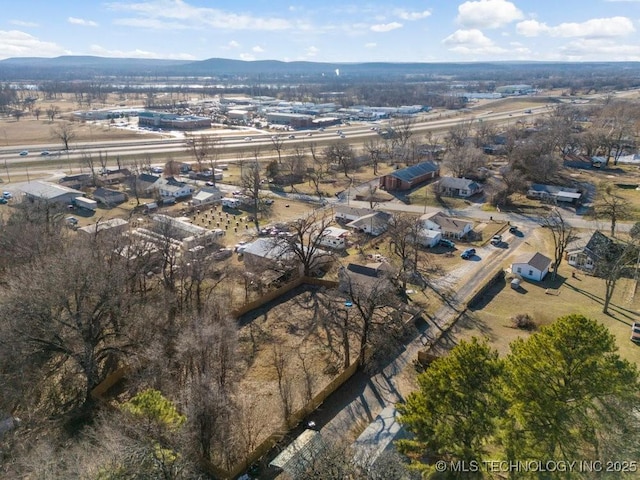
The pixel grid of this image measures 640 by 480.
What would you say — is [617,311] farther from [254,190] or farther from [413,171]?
[254,190]

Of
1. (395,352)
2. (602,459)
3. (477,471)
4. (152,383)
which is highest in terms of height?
(602,459)

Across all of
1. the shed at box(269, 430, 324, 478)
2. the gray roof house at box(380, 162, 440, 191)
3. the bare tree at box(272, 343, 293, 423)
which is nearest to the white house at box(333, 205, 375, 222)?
the gray roof house at box(380, 162, 440, 191)

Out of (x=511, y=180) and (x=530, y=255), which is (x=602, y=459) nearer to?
(x=530, y=255)

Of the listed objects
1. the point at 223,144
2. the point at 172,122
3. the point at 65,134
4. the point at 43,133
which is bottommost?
the point at 223,144

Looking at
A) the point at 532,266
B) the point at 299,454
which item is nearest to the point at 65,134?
the point at 532,266

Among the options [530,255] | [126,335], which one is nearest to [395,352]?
[126,335]

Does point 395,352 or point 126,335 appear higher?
point 126,335

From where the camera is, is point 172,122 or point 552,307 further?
point 172,122
